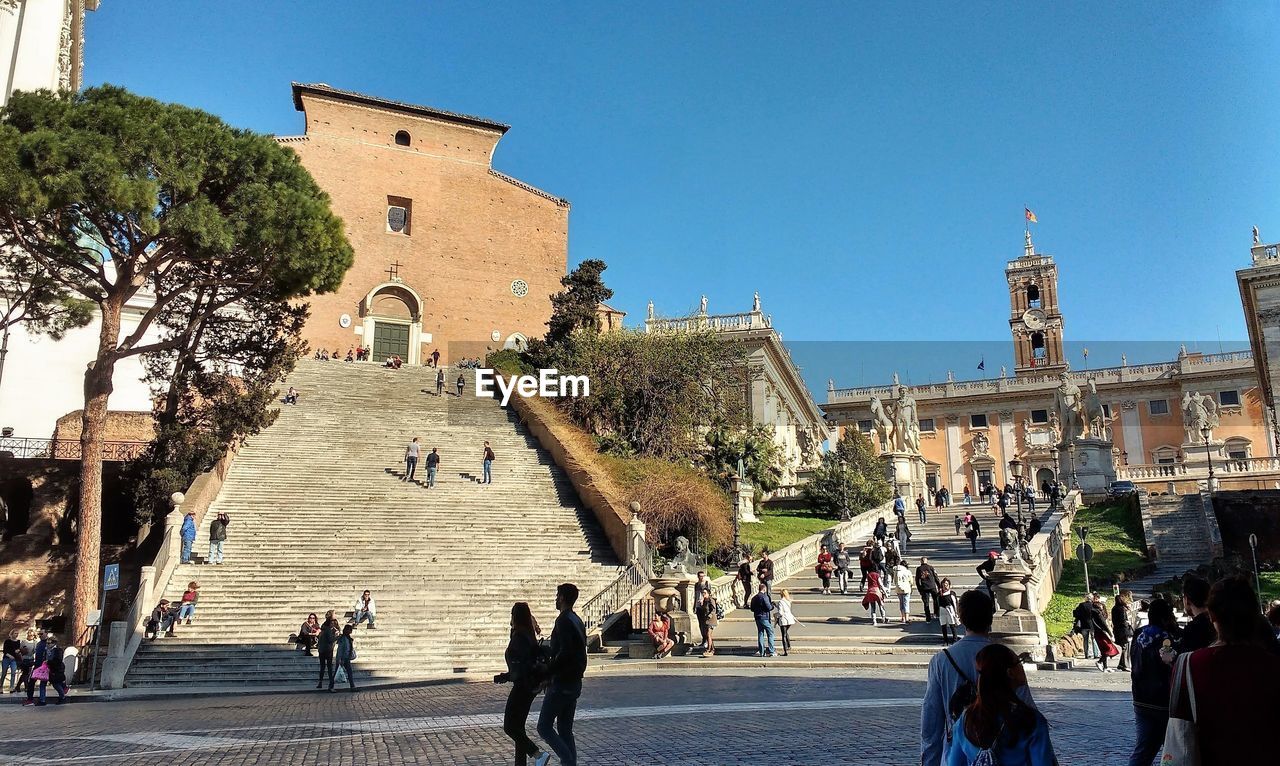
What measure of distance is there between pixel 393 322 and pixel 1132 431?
4671cm

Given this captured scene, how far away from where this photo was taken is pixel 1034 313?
7012cm

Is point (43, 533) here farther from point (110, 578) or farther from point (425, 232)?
point (425, 232)

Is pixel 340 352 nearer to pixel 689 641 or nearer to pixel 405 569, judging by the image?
pixel 405 569

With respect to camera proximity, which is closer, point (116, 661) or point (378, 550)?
point (116, 661)

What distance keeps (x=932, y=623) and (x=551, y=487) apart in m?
10.8

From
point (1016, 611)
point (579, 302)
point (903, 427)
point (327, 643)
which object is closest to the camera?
point (327, 643)

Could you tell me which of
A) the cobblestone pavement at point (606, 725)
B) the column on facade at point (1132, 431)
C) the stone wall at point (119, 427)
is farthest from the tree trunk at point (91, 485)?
the column on facade at point (1132, 431)

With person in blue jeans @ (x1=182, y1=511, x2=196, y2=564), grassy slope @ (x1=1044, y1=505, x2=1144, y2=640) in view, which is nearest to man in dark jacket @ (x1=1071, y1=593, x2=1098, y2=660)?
grassy slope @ (x1=1044, y1=505, x2=1144, y2=640)

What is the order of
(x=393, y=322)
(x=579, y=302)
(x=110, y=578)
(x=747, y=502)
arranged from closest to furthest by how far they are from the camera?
(x=110, y=578) < (x=747, y=502) < (x=579, y=302) < (x=393, y=322)

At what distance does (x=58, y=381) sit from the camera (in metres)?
30.0

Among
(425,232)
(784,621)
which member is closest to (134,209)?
(784,621)

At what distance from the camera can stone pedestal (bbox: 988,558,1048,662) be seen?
→ 13156 millimetres

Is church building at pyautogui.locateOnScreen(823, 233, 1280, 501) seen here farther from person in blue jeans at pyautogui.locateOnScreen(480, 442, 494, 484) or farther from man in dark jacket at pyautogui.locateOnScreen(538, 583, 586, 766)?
man in dark jacket at pyautogui.locateOnScreen(538, 583, 586, 766)

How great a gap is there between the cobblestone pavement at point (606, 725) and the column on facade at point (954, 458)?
5286 cm
